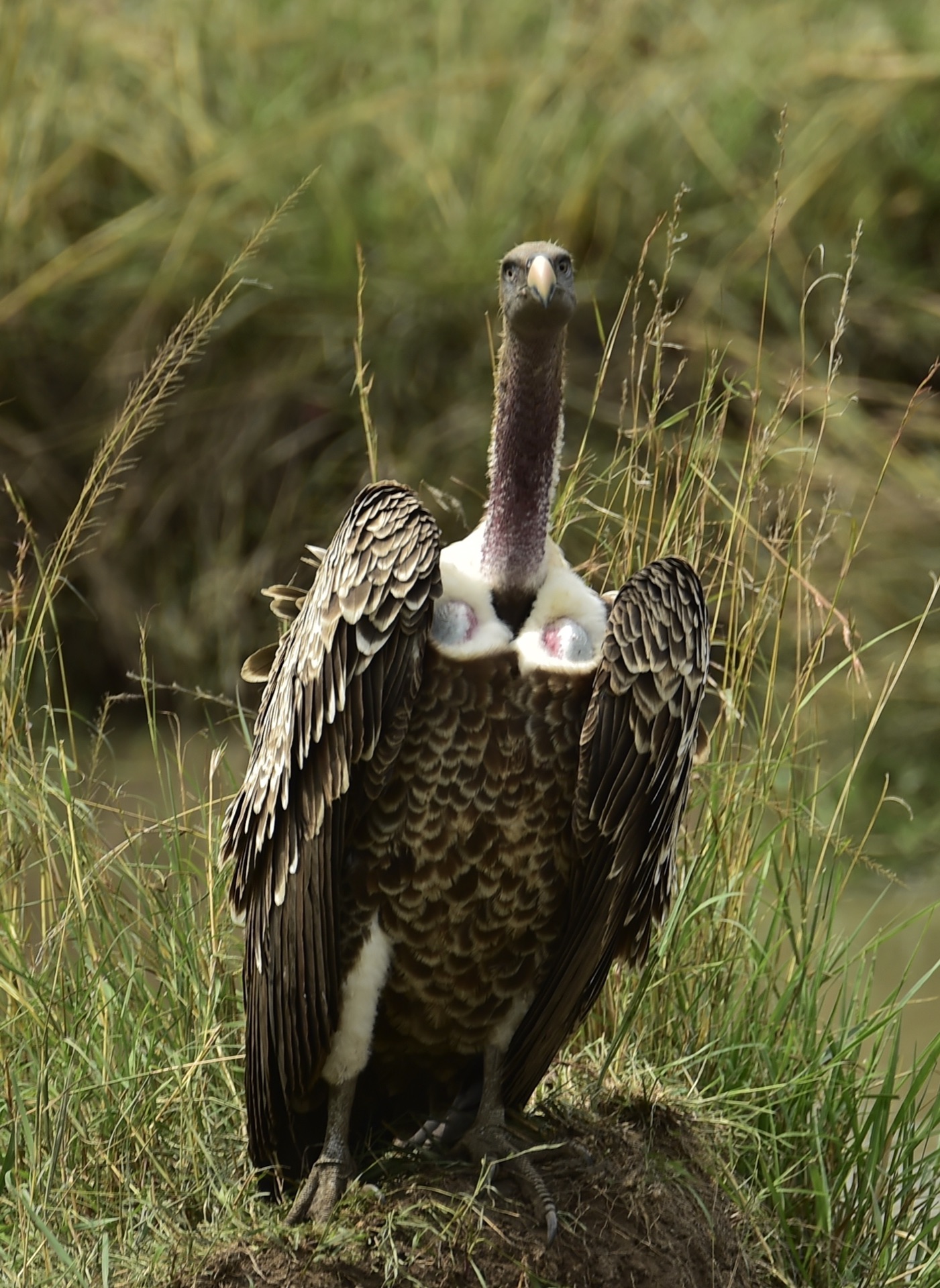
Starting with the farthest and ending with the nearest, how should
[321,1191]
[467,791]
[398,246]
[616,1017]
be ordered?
1. [398,246]
2. [616,1017]
3. [321,1191]
4. [467,791]

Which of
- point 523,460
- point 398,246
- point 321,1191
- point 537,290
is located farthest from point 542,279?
point 398,246

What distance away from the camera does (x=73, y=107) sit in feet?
26.3

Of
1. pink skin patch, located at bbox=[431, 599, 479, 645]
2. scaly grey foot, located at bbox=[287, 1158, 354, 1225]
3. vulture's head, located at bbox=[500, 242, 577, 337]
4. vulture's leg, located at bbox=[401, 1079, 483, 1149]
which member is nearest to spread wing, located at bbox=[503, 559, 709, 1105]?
vulture's leg, located at bbox=[401, 1079, 483, 1149]

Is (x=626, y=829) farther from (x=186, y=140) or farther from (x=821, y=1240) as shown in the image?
(x=186, y=140)

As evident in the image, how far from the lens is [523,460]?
3604mm

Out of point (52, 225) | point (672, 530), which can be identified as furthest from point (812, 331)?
point (672, 530)

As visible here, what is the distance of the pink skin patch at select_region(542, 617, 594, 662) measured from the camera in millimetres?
3451

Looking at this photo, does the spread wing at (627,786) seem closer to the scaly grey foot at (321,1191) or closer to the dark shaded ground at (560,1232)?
the dark shaded ground at (560,1232)

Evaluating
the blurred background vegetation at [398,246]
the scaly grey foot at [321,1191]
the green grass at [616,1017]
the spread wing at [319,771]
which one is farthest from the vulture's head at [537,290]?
the blurred background vegetation at [398,246]

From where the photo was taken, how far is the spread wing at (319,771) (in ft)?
11.0

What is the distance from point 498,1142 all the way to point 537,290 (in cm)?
152

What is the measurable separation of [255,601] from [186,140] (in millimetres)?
2037

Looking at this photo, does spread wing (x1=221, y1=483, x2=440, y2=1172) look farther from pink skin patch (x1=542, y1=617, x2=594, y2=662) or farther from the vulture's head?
the vulture's head

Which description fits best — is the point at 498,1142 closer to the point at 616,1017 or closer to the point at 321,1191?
the point at 321,1191
